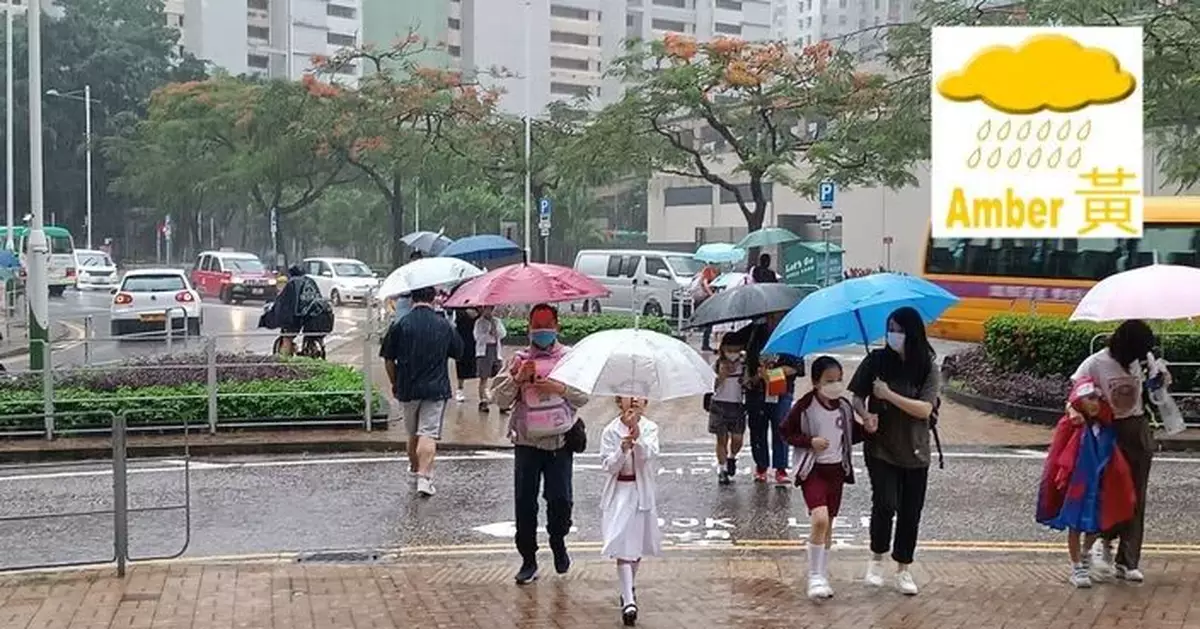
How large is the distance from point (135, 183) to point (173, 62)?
16.7 metres

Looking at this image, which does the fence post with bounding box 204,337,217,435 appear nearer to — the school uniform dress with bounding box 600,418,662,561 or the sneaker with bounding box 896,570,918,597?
the school uniform dress with bounding box 600,418,662,561

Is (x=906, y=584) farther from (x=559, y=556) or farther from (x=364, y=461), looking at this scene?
(x=364, y=461)

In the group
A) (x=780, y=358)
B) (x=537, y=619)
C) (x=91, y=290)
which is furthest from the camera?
(x=91, y=290)

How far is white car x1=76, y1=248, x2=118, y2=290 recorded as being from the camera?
1988 inches

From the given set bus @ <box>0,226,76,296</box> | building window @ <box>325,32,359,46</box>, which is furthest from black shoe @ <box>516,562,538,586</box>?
building window @ <box>325,32,359,46</box>

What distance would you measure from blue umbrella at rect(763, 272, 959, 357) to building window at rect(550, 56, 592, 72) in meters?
92.5

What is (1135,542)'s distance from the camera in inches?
306

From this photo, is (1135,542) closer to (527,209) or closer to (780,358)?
(780,358)

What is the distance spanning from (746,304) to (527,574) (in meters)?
3.45

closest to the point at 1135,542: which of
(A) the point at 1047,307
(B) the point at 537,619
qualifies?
(B) the point at 537,619

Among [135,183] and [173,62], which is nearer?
[135,183]

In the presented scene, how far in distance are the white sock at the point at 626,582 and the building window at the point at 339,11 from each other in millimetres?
92885

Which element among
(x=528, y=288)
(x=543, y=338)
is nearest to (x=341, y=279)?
(x=528, y=288)

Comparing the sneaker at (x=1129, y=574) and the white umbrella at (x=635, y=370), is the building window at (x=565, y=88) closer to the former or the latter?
the sneaker at (x=1129, y=574)
